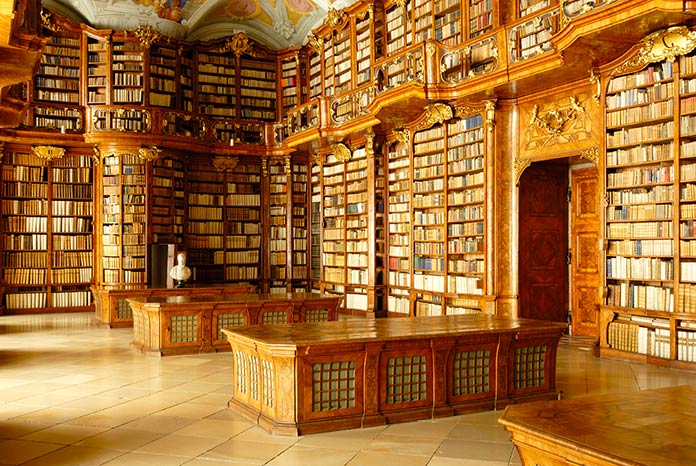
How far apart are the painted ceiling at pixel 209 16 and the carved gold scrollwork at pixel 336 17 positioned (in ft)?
1.20

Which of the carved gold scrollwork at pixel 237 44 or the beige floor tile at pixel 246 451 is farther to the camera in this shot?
the carved gold scrollwork at pixel 237 44

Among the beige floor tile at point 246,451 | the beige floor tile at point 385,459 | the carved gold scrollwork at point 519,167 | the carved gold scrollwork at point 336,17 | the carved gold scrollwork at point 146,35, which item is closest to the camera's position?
the beige floor tile at point 385,459

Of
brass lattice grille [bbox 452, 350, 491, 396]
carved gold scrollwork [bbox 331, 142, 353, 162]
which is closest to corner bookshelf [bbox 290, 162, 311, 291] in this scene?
carved gold scrollwork [bbox 331, 142, 353, 162]

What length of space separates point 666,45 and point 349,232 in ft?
23.5

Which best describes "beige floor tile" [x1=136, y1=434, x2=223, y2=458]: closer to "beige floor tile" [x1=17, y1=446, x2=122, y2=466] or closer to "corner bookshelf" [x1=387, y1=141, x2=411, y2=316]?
"beige floor tile" [x1=17, y1=446, x2=122, y2=466]

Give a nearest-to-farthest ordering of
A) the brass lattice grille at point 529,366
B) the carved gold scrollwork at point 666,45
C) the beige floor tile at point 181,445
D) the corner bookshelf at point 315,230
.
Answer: the beige floor tile at point 181,445, the brass lattice grille at point 529,366, the carved gold scrollwork at point 666,45, the corner bookshelf at point 315,230

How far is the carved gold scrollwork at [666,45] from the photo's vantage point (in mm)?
6652

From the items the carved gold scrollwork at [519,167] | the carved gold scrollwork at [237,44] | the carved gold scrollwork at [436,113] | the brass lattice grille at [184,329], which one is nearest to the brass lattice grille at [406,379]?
the brass lattice grille at [184,329]

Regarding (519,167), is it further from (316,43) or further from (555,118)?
(316,43)

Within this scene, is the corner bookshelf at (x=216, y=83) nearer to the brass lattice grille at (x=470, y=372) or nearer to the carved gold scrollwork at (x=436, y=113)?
the carved gold scrollwork at (x=436, y=113)

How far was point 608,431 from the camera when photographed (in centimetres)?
232

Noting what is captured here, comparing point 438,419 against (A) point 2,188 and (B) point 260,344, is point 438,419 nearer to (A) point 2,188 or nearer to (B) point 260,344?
(B) point 260,344

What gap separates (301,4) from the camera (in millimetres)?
14844

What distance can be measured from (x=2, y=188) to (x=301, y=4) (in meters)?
7.40
